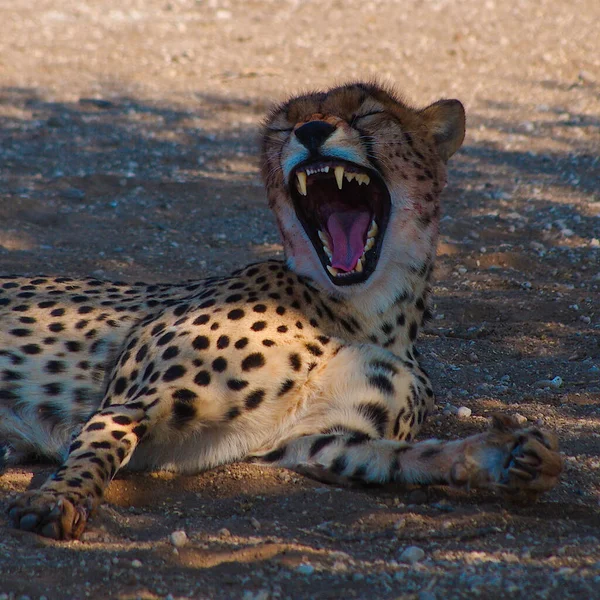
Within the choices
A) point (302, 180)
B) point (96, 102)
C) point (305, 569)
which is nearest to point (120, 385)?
point (302, 180)

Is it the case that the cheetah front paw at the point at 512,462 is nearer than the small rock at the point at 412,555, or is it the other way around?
the small rock at the point at 412,555

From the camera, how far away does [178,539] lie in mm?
2842

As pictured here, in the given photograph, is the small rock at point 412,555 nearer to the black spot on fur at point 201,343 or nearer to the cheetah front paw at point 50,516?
the cheetah front paw at point 50,516

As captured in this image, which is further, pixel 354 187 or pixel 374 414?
pixel 354 187

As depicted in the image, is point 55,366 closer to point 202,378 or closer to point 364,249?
point 202,378

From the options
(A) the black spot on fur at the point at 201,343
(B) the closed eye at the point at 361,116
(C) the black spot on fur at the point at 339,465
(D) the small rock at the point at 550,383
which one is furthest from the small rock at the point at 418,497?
(B) the closed eye at the point at 361,116

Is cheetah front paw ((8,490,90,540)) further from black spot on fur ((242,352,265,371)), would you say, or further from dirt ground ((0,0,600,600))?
black spot on fur ((242,352,265,371))

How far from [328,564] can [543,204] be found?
15.1ft

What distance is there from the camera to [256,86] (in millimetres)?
9242

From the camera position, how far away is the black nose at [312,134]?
12.0ft

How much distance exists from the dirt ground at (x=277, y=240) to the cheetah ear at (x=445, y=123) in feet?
3.30

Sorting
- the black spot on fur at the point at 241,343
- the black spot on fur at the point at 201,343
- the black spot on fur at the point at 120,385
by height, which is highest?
the black spot on fur at the point at 241,343

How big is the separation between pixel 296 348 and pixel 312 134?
2.45ft

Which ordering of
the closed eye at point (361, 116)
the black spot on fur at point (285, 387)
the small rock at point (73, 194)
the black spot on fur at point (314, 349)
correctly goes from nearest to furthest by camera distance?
the black spot on fur at point (285, 387) < the black spot on fur at point (314, 349) < the closed eye at point (361, 116) < the small rock at point (73, 194)
